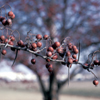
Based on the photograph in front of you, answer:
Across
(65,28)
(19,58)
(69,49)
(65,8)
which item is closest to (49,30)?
(65,28)

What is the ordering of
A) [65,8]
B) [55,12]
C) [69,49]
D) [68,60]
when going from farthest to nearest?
[65,8]
[55,12]
[69,49]
[68,60]

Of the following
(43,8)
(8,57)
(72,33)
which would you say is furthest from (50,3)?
(8,57)

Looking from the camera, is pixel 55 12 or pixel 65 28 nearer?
pixel 55 12

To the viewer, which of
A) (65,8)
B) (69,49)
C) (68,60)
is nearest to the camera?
(68,60)

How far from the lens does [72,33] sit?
4914 millimetres

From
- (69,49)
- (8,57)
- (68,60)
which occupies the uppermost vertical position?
(8,57)

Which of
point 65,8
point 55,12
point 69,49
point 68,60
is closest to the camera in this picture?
point 68,60

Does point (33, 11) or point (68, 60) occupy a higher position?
point (33, 11)

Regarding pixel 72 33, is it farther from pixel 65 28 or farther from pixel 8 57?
pixel 8 57

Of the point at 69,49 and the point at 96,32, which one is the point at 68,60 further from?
the point at 96,32

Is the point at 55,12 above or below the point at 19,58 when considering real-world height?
above

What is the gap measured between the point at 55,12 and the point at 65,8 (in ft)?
1.67

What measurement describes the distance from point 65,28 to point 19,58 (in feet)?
→ 5.71

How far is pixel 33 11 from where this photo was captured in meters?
4.86
